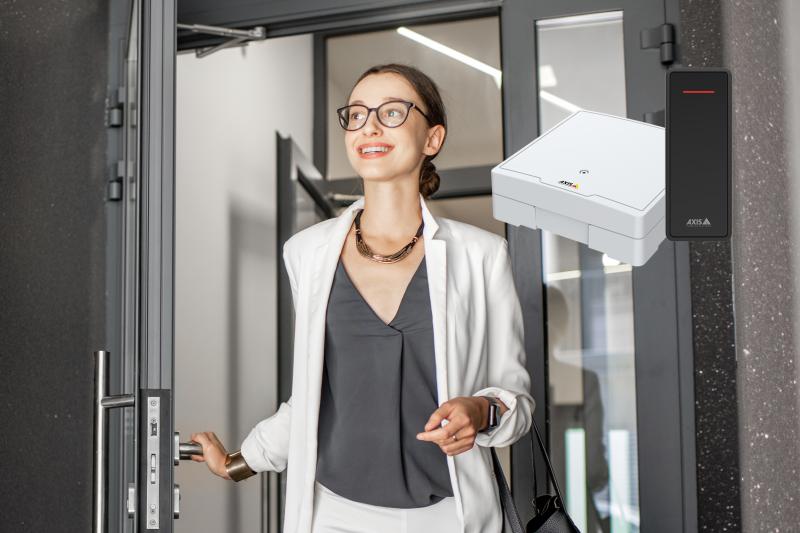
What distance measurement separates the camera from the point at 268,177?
306 cm

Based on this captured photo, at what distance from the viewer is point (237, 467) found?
1.50 metres

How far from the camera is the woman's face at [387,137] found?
1.46 meters

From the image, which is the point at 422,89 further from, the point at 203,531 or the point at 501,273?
the point at 203,531

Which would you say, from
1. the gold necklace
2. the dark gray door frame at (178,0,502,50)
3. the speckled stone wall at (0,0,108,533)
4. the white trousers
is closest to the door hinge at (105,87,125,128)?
the speckled stone wall at (0,0,108,533)

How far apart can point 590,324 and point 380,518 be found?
30.7 inches

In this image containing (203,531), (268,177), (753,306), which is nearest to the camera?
(753,306)

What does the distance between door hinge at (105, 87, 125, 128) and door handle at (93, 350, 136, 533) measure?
0.85m

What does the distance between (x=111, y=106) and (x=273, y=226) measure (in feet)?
3.56

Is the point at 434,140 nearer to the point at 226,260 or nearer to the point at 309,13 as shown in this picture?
the point at 309,13

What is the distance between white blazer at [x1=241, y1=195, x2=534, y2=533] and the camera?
137cm

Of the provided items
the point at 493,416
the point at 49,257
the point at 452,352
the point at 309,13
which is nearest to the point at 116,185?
the point at 49,257

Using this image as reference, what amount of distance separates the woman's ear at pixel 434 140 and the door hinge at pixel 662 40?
0.61 meters

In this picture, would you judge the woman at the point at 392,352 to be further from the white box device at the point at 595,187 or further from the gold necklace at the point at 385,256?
the white box device at the point at 595,187

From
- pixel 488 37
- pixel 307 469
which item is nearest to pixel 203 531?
pixel 307 469
